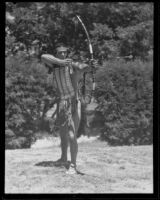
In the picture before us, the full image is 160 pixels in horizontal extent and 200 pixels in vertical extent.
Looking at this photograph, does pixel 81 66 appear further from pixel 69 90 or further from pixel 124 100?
pixel 124 100

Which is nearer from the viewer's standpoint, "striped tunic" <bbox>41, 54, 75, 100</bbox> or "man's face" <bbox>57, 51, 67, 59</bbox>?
"striped tunic" <bbox>41, 54, 75, 100</bbox>

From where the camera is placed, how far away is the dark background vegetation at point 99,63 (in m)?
11.2

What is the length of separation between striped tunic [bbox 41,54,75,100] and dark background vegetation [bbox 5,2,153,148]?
3020 mm

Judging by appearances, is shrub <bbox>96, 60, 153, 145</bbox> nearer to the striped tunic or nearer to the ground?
the ground

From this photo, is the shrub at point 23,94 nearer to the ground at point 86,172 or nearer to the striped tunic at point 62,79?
the ground at point 86,172

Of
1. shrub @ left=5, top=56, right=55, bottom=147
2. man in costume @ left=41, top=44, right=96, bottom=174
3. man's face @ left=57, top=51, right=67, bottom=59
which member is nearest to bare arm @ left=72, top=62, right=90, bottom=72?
man in costume @ left=41, top=44, right=96, bottom=174

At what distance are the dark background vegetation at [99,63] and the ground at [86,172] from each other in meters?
1.54

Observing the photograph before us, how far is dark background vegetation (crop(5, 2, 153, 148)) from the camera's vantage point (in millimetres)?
11188

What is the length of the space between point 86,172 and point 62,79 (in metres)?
1.76

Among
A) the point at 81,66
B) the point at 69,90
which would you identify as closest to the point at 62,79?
the point at 69,90
